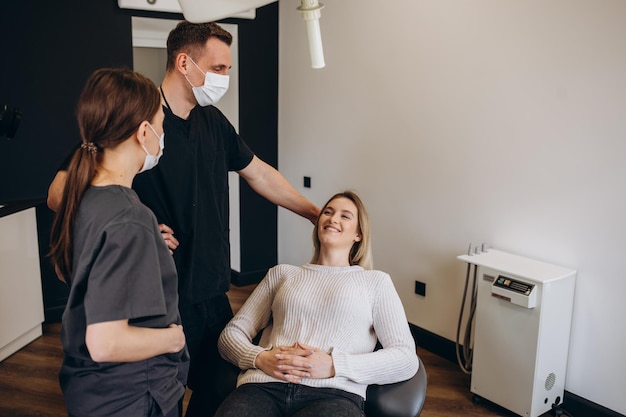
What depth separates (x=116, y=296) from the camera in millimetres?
1128

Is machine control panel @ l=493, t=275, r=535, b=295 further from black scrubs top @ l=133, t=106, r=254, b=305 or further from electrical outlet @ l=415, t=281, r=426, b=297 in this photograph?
black scrubs top @ l=133, t=106, r=254, b=305

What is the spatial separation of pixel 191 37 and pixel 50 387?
191 centimetres

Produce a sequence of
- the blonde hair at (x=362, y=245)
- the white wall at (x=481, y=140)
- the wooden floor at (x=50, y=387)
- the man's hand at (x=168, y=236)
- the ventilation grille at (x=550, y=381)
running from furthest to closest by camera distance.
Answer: the wooden floor at (x=50, y=387)
the ventilation grille at (x=550, y=381)
the white wall at (x=481, y=140)
the blonde hair at (x=362, y=245)
the man's hand at (x=168, y=236)

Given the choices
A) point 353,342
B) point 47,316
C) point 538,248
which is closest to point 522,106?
point 538,248

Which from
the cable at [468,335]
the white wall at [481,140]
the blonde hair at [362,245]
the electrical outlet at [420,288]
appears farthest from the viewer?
the electrical outlet at [420,288]

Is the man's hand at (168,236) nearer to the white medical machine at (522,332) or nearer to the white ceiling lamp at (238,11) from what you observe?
the white ceiling lamp at (238,11)

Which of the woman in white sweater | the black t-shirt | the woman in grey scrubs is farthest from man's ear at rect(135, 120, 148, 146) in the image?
the woman in white sweater

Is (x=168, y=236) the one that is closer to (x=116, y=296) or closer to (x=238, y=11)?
(x=116, y=296)

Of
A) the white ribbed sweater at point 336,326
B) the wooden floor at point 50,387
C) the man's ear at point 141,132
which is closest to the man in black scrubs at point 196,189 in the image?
the white ribbed sweater at point 336,326

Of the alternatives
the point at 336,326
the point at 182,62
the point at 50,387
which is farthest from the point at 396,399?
the point at 50,387

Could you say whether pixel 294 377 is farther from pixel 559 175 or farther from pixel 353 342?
pixel 559 175

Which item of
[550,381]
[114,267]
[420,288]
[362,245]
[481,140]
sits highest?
[481,140]

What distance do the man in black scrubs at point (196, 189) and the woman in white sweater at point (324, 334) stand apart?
0.38ft

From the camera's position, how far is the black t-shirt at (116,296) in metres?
1.13
